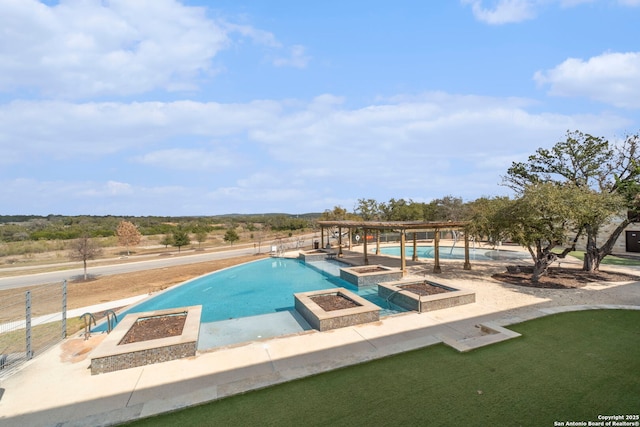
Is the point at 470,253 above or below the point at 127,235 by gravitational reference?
Answer: below

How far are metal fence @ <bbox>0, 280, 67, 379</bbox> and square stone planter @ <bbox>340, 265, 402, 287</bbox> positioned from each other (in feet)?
34.3

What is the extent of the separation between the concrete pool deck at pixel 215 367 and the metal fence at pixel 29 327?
1.15 ft

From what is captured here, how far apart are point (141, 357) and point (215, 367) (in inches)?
67.6

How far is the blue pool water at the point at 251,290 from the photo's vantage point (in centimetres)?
1106

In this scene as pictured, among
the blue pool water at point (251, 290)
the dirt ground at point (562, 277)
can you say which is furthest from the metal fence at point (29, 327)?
the dirt ground at point (562, 277)

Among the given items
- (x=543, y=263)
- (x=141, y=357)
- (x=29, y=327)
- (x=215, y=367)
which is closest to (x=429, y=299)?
(x=215, y=367)

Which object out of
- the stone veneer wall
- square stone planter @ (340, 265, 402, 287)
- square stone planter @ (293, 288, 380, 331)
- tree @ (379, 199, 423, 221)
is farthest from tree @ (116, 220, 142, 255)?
square stone planter @ (293, 288, 380, 331)

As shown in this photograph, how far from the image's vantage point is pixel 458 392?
4605 mm

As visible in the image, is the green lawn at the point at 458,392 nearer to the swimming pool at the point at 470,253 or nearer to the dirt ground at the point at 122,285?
the dirt ground at the point at 122,285

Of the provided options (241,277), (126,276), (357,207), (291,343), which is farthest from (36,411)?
(357,207)

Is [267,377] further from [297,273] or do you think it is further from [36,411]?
[297,273]

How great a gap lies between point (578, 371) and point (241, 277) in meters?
15.2

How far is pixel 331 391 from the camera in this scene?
477 cm

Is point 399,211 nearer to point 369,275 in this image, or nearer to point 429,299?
point 369,275
